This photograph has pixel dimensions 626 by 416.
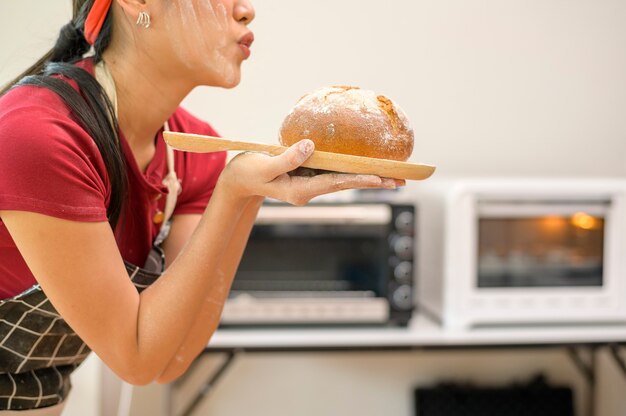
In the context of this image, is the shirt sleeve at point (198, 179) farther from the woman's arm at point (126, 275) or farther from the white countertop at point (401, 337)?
the white countertop at point (401, 337)

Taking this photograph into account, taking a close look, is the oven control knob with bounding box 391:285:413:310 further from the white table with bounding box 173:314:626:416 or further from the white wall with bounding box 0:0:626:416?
the white wall with bounding box 0:0:626:416

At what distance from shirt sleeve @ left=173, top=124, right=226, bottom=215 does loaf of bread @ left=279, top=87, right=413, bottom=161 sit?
30 centimetres

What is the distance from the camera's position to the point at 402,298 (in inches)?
81.8

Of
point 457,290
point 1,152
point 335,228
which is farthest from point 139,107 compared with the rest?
point 457,290

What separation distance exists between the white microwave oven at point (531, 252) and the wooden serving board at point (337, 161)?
128 centimetres

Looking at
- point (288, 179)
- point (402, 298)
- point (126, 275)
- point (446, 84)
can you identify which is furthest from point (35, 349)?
point (446, 84)

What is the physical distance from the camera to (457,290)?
Result: 6.73 feet

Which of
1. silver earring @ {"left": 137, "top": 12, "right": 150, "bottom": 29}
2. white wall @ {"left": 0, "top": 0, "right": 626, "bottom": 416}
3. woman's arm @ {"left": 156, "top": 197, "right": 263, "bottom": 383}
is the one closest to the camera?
silver earring @ {"left": 137, "top": 12, "right": 150, "bottom": 29}

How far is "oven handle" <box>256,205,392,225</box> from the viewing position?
80.8 inches

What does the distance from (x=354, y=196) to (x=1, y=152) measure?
148 cm

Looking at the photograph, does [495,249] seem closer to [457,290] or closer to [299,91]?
[457,290]

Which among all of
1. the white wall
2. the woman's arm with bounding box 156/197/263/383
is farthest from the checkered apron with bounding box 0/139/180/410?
the white wall

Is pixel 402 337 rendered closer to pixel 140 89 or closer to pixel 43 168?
pixel 140 89

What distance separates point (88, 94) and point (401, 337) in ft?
4.53
